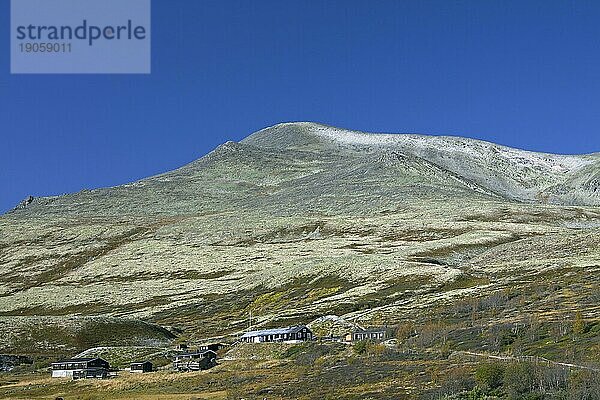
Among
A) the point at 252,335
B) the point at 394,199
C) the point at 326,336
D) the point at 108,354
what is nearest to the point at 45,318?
the point at 108,354

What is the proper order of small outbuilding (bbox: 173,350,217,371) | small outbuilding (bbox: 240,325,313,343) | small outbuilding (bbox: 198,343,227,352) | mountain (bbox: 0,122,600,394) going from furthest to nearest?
mountain (bbox: 0,122,600,394), small outbuilding (bbox: 198,343,227,352), small outbuilding (bbox: 240,325,313,343), small outbuilding (bbox: 173,350,217,371)

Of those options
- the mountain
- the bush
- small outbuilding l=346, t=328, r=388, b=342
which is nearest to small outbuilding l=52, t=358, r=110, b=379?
the mountain

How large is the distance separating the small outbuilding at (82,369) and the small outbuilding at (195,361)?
20.6 feet

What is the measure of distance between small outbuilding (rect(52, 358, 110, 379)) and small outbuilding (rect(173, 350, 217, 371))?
247 inches

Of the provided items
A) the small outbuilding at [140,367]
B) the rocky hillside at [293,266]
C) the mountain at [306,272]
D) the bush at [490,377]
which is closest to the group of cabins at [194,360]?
the small outbuilding at [140,367]

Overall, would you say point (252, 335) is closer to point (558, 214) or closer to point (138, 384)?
point (138, 384)

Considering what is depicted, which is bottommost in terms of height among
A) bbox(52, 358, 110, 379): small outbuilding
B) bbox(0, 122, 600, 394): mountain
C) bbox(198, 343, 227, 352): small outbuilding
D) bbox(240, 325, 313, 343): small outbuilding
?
bbox(52, 358, 110, 379): small outbuilding

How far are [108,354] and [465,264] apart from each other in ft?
199

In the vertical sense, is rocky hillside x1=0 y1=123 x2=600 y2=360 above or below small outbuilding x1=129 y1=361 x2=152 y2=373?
above

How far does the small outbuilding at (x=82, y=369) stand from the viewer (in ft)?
208

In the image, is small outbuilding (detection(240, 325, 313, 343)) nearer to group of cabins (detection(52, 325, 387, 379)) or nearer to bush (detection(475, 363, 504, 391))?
group of cabins (detection(52, 325, 387, 379))

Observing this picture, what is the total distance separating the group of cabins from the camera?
61812 millimetres

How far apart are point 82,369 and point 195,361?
396 inches

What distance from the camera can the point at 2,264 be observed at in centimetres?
16462
